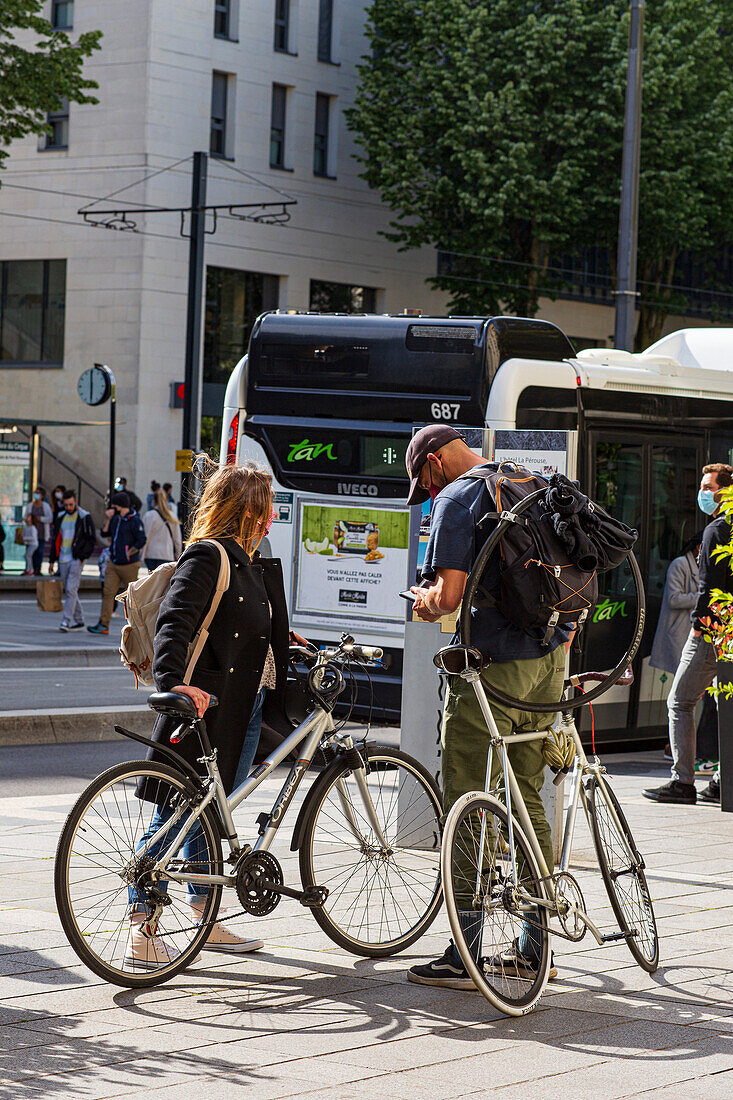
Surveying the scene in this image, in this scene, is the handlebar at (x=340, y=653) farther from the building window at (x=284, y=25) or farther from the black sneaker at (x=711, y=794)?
the building window at (x=284, y=25)

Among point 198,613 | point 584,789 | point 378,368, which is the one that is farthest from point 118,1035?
point 378,368

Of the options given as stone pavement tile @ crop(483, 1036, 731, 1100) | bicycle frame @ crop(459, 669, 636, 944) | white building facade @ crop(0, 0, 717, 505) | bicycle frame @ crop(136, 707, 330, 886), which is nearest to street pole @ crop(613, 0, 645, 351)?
bicycle frame @ crop(136, 707, 330, 886)

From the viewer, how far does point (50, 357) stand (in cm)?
4003

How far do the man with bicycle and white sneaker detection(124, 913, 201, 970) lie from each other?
0.82m

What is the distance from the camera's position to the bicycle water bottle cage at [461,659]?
5219 mm

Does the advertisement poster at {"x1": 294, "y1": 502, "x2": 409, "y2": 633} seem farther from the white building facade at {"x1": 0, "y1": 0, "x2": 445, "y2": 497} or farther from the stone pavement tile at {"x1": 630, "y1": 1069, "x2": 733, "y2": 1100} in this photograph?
the white building facade at {"x1": 0, "y1": 0, "x2": 445, "y2": 497}

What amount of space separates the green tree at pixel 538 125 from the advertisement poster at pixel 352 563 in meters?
24.7

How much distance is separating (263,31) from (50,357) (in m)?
9.31

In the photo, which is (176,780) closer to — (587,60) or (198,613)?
(198,613)

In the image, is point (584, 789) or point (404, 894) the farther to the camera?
point (404, 894)

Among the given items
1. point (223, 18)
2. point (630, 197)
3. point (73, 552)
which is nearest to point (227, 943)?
point (73, 552)

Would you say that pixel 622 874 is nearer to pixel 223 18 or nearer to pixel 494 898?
pixel 494 898

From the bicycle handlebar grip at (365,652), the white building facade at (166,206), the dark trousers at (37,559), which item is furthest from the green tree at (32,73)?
the bicycle handlebar grip at (365,652)

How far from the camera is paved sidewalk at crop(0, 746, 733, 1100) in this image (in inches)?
A: 172
